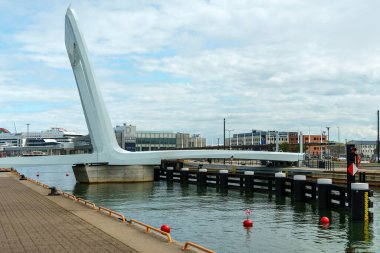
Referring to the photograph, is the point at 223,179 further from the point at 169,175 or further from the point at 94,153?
the point at 94,153

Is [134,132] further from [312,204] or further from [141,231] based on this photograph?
[141,231]

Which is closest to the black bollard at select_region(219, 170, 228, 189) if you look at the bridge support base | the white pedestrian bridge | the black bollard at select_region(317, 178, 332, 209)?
the white pedestrian bridge

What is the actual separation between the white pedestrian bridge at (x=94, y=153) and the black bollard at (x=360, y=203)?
35026mm

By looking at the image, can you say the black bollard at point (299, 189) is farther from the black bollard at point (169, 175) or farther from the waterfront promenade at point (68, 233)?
the black bollard at point (169, 175)

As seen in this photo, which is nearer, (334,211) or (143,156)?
(334,211)

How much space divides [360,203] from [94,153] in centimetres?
3703

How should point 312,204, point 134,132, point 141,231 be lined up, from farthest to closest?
point 134,132 → point 312,204 → point 141,231

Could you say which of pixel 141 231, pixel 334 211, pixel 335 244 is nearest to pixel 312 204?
pixel 334 211

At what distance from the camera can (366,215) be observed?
23.3 m

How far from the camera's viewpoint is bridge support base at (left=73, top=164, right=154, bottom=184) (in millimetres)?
55278

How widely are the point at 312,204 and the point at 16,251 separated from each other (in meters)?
23.8

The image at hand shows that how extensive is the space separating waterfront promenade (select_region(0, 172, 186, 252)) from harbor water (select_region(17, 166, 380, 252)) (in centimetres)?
341

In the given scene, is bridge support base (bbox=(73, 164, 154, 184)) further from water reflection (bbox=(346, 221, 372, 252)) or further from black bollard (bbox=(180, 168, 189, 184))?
water reflection (bbox=(346, 221, 372, 252))

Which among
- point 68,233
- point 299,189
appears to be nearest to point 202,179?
point 299,189
